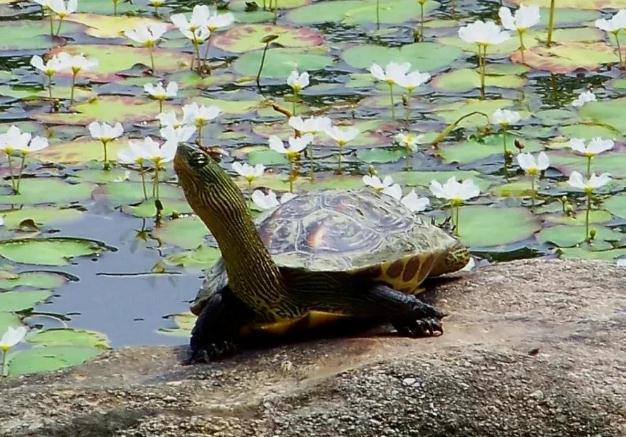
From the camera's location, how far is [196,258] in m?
3.46

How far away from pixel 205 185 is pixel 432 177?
5.81 ft

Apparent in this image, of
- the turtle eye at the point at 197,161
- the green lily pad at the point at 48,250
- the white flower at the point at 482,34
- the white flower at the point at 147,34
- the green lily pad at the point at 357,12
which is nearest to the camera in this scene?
the turtle eye at the point at 197,161

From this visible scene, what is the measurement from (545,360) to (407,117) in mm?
2358

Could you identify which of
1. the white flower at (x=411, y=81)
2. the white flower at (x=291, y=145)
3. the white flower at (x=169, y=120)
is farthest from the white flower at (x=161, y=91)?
the white flower at (x=411, y=81)

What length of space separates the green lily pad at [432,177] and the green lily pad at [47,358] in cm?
122

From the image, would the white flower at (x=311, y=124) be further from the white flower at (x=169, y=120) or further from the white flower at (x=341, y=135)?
the white flower at (x=169, y=120)

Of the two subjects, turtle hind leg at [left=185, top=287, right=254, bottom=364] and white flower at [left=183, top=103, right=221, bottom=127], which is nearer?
turtle hind leg at [left=185, top=287, right=254, bottom=364]

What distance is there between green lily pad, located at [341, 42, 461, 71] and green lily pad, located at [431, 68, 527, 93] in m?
0.09

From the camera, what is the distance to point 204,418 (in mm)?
2035

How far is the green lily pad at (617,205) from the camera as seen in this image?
3.67 m

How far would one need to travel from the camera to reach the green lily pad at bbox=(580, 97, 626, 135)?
4348 millimetres

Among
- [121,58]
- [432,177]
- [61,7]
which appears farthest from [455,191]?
[61,7]

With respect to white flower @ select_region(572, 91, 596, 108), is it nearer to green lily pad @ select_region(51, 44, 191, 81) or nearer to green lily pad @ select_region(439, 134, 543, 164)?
green lily pad @ select_region(439, 134, 543, 164)

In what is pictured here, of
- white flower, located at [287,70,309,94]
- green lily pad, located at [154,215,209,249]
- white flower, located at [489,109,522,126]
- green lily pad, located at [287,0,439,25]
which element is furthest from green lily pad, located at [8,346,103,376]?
green lily pad, located at [287,0,439,25]
